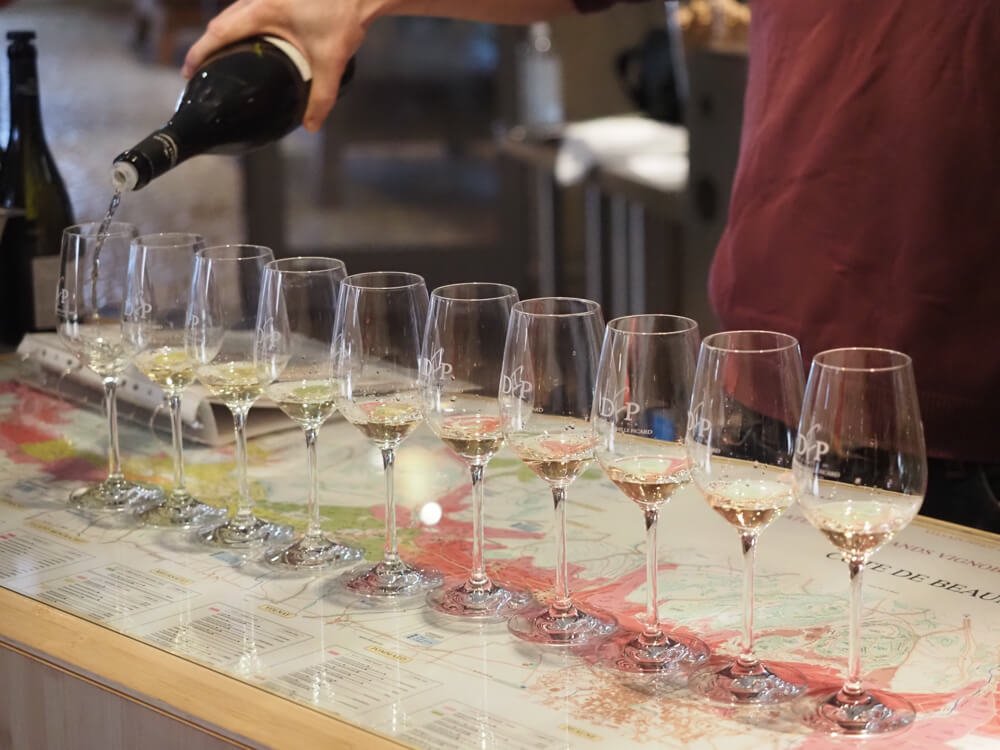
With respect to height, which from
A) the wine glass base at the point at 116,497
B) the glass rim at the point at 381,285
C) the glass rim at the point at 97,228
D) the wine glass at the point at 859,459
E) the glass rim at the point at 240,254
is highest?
the glass rim at the point at 97,228

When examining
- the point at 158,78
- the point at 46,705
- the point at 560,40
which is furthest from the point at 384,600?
the point at 158,78

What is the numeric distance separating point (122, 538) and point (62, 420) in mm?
384

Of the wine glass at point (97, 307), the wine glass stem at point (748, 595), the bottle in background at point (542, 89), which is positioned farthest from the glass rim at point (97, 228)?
the bottle in background at point (542, 89)

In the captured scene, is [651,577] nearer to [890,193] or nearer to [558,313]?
[558,313]

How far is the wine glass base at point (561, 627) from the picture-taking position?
978mm

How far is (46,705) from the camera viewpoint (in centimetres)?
99

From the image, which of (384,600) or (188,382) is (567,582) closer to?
(384,600)

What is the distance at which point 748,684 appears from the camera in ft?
2.92

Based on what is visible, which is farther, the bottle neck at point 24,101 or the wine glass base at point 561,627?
the bottle neck at point 24,101

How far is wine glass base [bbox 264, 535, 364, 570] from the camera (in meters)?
1.13

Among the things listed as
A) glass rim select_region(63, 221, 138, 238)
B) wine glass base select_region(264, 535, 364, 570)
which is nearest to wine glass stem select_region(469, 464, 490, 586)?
wine glass base select_region(264, 535, 364, 570)

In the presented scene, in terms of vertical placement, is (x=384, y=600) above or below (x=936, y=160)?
below

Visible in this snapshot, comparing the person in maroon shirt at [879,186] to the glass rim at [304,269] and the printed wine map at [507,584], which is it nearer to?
the printed wine map at [507,584]

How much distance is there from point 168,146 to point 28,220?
0.50m
